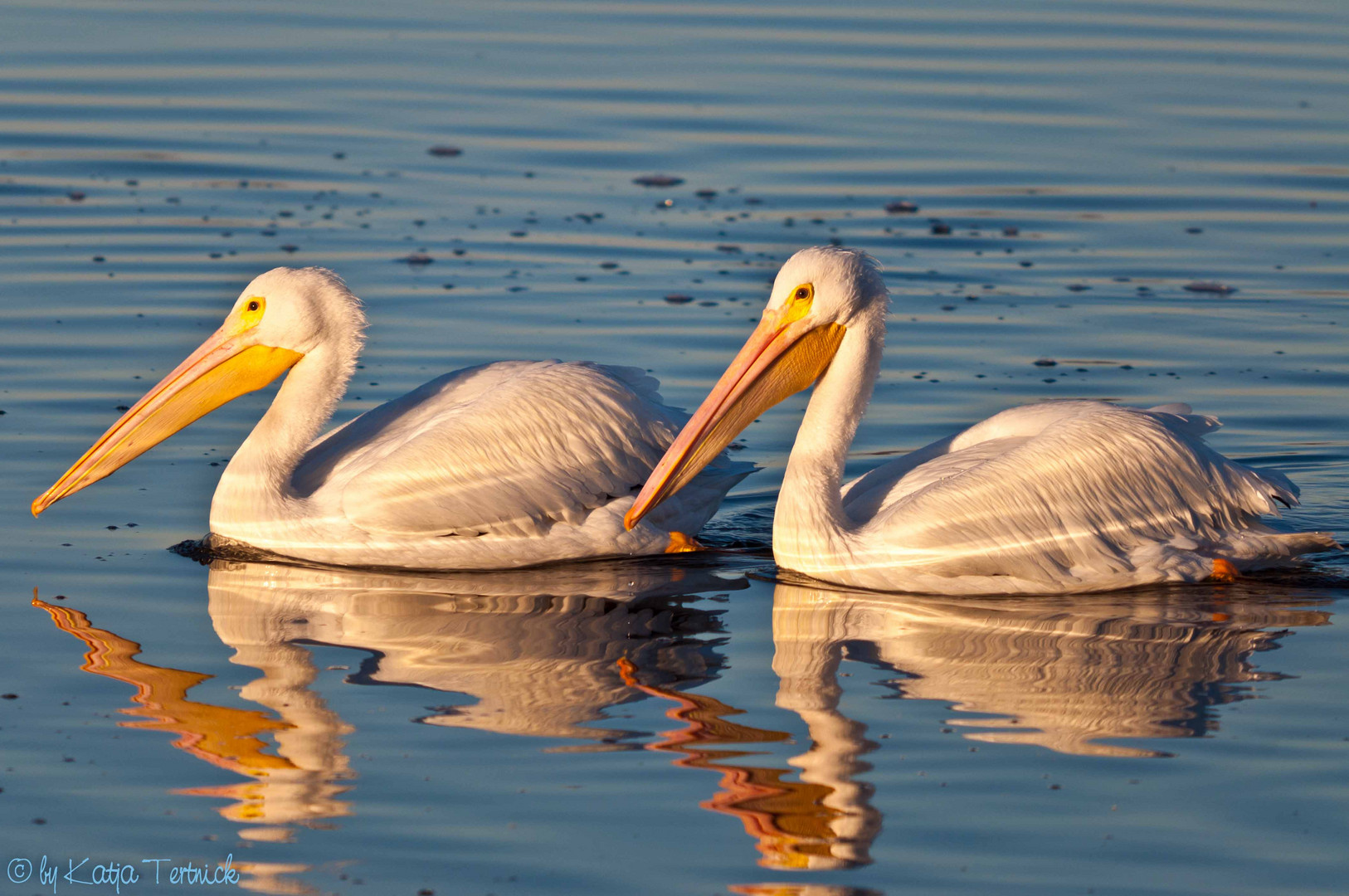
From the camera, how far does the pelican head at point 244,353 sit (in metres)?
6.38

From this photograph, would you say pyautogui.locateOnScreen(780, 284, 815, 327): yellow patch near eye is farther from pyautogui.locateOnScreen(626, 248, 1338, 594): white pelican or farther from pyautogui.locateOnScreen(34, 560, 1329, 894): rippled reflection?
pyautogui.locateOnScreen(34, 560, 1329, 894): rippled reflection

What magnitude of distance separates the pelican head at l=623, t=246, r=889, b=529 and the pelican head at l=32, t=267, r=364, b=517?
122cm

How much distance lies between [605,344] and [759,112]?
4411 millimetres

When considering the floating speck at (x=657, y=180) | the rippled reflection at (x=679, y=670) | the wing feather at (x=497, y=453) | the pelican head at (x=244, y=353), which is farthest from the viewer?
the floating speck at (x=657, y=180)

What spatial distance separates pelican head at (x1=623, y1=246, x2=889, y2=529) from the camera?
598 cm

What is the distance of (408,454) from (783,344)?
1.24m

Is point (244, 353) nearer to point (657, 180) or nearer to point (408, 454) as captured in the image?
point (408, 454)

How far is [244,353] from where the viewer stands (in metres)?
6.49

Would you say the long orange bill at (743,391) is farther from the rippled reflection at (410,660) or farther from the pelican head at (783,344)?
the rippled reflection at (410,660)

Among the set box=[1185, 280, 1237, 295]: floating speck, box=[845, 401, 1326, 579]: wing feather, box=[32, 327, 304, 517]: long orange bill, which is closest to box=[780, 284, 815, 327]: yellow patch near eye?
box=[845, 401, 1326, 579]: wing feather

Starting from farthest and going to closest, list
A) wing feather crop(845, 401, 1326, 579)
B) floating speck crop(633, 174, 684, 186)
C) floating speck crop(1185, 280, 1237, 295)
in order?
floating speck crop(633, 174, 684, 186)
floating speck crop(1185, 280, 1237, 295)
wing feather crop(845, 401, 1326, 579)

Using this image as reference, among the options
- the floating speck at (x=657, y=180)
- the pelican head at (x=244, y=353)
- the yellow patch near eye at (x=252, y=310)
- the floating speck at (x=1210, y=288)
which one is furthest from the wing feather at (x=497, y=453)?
the floating speck at (x=657, y=180)

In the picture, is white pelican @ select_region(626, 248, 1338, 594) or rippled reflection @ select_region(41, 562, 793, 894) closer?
rippled reflection @ select_region(41, 562, 793, 894)

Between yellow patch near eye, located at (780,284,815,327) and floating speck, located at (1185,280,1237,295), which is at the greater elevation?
floating speck, located at (1185,280,1237,295)
